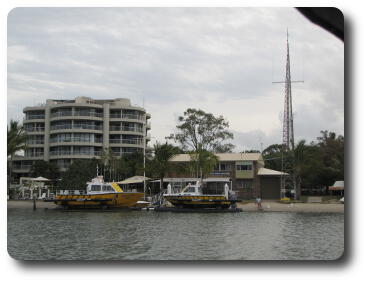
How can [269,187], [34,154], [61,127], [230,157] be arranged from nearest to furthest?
[269,187] → [230,157] → [34,154] → [61,127]

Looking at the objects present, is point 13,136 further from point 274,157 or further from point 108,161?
point 274,157

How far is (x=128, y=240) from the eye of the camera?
1602cm

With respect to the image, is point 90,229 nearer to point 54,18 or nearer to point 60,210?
point 54,18

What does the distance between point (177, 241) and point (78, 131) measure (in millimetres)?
38435

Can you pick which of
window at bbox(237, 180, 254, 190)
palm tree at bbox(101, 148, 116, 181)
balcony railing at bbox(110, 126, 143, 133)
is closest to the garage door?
window at bbox(237, 180, 254, 190)

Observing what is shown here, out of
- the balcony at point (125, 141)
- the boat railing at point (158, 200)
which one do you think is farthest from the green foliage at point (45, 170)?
the boat railing at point (158, 200)

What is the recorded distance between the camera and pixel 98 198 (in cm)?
3195

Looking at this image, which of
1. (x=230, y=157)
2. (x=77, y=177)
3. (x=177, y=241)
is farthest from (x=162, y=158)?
(x=177, y=241)

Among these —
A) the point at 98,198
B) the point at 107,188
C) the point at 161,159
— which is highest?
the point at 161,159

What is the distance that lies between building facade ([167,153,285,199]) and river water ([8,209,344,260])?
73.3 feet

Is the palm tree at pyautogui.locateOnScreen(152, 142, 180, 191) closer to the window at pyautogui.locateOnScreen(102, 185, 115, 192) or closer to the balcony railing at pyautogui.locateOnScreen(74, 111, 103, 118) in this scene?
the window at pyautogui.locateOnScreen(102, 185, 115, 192)

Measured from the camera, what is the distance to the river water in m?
12.4
